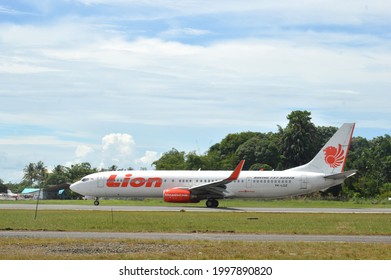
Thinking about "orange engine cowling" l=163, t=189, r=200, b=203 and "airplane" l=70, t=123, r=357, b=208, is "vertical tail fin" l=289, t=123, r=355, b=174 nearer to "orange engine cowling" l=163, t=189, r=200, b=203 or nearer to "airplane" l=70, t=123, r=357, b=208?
"airplane" l=70, t=123, r=357, b=208

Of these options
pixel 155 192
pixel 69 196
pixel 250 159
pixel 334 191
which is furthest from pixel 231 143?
pixel 155 192

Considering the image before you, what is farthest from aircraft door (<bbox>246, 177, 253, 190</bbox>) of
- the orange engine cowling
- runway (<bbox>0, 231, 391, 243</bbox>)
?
runway (<bbox>0, 231, 391, 243</bbox>)

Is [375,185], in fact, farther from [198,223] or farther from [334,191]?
[198,223]

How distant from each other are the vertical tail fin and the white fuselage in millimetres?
849

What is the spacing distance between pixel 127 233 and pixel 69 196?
283ft

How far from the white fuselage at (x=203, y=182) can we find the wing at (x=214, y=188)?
72cm

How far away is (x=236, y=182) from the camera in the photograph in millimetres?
55281

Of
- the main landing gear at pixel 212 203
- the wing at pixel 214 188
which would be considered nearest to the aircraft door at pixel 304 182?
the wing at pixel 214 188

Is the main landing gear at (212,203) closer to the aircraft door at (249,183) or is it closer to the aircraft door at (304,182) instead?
the aircraft door at (249,183)

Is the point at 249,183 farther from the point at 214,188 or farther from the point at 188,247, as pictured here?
the point at 188,247

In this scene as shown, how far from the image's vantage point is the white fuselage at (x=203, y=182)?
180 ft

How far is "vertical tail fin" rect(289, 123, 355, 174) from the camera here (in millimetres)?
55094

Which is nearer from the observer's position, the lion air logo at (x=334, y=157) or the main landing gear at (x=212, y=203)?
the main landing gear at (x=212, y=203)

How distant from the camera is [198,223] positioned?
32625 mm
